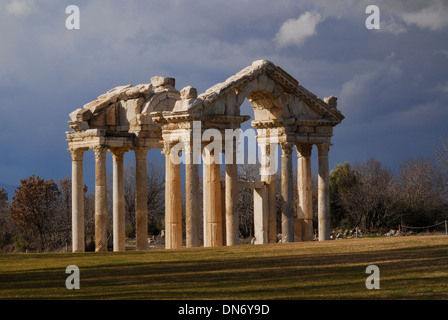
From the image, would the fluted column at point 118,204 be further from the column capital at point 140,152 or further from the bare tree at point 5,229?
the bare tree at point 5,229

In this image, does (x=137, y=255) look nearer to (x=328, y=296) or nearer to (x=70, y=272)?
(x=70, y=272)

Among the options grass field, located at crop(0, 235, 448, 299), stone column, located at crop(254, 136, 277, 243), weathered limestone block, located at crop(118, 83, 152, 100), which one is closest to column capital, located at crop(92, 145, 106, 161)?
weathered limestone block, located at crop(118, 83, 152, 100)

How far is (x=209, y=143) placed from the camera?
3189cm

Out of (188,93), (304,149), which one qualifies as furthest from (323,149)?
(188,93)

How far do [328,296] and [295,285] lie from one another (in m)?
1.83

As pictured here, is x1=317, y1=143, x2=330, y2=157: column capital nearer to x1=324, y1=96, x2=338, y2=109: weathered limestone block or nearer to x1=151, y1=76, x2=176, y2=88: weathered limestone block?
x1=324, y1=96, x2=338, y2=109: weathered limestone block

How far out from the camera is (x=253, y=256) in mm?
25172

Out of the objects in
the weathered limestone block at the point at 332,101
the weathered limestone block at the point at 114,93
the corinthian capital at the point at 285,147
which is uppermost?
the weathered limestone block at the point at 114,93

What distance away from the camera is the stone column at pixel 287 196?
35156 millimetres

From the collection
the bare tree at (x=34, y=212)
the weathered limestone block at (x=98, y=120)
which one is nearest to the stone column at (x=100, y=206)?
the weathered limestone block at (x=98, y=120)

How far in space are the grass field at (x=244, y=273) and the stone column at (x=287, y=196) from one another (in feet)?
20.3

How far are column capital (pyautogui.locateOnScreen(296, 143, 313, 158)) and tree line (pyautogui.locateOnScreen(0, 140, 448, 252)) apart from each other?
1821cm

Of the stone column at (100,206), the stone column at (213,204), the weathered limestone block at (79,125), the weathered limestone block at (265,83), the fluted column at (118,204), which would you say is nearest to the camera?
the stone column at (213,204)
